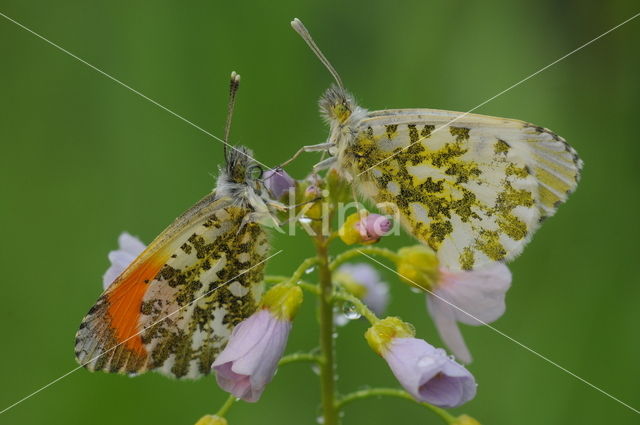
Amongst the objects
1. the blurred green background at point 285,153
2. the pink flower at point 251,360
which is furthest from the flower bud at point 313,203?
the blurred green background at point 285,153

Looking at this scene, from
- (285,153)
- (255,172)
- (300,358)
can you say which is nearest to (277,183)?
(255,172)

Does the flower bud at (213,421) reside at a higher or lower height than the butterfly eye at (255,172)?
lower

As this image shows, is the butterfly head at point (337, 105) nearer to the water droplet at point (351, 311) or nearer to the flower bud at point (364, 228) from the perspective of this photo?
the flower bud at point (364, 228)

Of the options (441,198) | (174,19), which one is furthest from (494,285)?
(174,19)

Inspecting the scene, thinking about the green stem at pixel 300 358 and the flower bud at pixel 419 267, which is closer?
the green stem at pixel 300 358

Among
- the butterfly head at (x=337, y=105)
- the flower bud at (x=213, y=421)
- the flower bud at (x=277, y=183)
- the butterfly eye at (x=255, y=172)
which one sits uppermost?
the butterfly head at (x=337, y=105)

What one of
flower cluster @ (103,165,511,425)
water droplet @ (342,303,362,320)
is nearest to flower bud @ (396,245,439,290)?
flower cluster @ (103,165,511,425)

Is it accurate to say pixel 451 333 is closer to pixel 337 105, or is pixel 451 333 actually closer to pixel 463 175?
pixel 463 175
